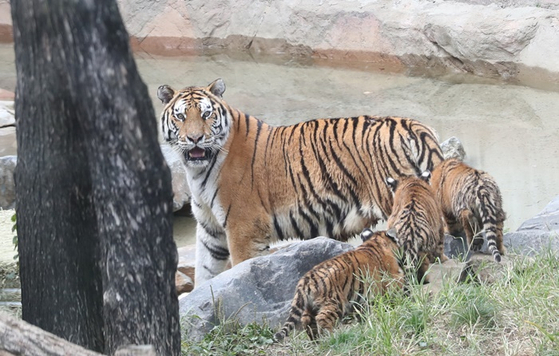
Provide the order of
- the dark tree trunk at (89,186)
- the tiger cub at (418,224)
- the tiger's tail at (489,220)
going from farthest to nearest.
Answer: the tiger's tail at (489,220)
the tiger cub at (418,224)
the dark tree trunk at (89,186)

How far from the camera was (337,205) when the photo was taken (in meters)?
5.84

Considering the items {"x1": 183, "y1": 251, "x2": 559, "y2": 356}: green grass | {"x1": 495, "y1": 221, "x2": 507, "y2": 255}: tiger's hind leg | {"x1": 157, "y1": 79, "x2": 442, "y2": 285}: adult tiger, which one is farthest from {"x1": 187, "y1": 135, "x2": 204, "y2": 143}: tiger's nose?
{"x1": 495, "y1": 221, "x2": 507, "y2": 255}: tiger's hind leg

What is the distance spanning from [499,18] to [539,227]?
5443 millimetres

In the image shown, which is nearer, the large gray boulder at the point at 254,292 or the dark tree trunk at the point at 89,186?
the dark tree trunk at the point at 89,186

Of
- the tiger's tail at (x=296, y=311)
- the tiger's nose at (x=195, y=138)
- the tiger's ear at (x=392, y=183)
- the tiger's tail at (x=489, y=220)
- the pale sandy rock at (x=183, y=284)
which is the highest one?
the tiger's nose at (x=195, y=138)

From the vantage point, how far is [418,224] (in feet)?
15.9

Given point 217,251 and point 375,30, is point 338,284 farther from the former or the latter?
point 375,30

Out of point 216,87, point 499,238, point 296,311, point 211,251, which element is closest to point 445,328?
point 296,311

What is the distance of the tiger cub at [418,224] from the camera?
188 inches

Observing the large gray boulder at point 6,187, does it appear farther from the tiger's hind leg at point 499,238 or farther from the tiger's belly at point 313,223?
the tiger's hind leg at point 499,238

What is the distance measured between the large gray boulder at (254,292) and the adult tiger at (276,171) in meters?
0.78

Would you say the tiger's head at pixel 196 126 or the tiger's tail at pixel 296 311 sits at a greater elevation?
the tiger's head at pixel 196 126

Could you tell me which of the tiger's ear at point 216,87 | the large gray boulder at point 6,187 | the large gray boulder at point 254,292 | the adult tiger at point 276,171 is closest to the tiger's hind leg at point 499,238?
the adult tiger at point 276,171

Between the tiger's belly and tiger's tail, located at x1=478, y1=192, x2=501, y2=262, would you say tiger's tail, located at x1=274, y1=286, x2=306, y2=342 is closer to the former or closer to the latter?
tiger's tail, located at x1=478, y1=192, x2=501, y2=262
